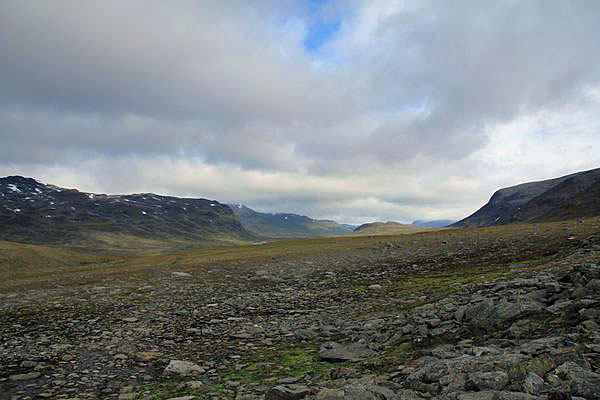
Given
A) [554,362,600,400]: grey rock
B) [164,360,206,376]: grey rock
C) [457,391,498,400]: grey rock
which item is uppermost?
[554,362,600,400]: grey rock

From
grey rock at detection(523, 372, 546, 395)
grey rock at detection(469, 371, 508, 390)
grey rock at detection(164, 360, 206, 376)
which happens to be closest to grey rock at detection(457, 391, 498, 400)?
grey rock at detection(469, 371, 508, 390)

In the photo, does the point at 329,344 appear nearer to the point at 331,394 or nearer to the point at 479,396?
the point at 331,394

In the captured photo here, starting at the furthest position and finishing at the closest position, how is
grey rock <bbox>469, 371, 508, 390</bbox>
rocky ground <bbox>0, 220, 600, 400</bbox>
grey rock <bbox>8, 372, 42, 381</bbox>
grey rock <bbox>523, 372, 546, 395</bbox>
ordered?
1. grey rock <bbox>8, 372, 42, 381</bbox>
2. rocky ground <bbox>0, 220, 600, 400</bbox>
3. grey rock <bbox>469, 371, 508, 390</bbox>
4. grey rock <bbox>523, 372, 546, 395</bbox>

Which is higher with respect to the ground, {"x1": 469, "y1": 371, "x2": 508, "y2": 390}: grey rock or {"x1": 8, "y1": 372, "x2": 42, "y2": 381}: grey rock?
{"x1": 469, "y1": 371, "x2": 508, "y2": 390}: grey rock

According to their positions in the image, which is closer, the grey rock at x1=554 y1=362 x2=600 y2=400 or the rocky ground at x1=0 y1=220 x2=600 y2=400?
Answer: the grey rock at x1=554 y1=362 x2=600 y2=400

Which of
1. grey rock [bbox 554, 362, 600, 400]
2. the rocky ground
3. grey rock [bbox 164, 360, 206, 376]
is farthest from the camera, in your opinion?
grey rock [bbox 164, 360, 206, 376]

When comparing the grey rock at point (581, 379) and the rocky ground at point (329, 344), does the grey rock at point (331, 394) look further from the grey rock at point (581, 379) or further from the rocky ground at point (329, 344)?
the grey rock at point (581, 379)

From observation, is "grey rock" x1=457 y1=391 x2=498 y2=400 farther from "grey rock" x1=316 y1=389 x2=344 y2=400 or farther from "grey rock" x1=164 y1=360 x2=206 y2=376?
"grey rock" x1=164 y1=360 x2=206 y2=376

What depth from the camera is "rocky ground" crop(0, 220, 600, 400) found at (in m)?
6.23

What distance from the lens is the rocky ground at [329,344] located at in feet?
20.4

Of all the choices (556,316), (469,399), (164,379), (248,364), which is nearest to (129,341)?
(164,379)

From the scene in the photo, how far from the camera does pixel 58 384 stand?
8.77 metres

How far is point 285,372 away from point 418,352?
10.5 ft

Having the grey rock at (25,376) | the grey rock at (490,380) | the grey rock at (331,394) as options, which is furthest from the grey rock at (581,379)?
the grey rock at (25,376)
